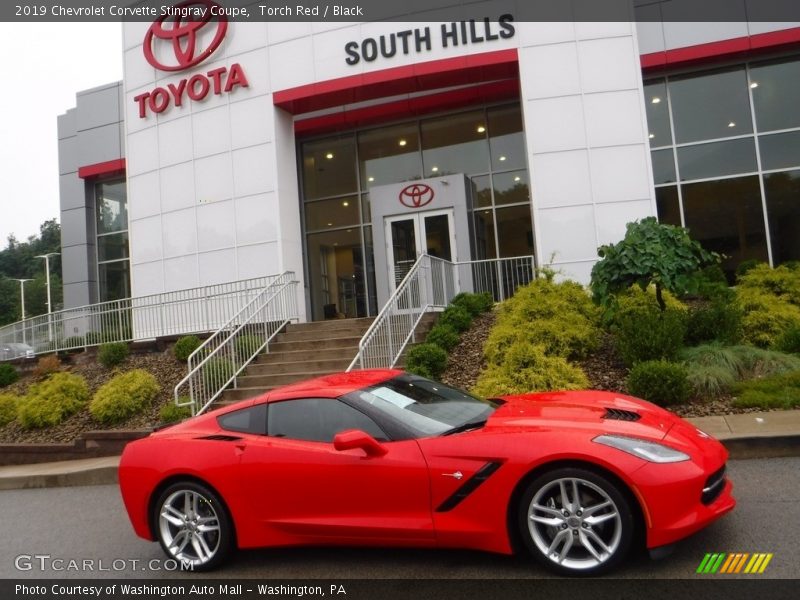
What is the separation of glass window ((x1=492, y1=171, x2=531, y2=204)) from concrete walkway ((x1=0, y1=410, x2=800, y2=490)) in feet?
33.3

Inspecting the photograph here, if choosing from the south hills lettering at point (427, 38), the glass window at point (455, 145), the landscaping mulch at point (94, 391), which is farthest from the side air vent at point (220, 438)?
the glass window at point (455, 145)

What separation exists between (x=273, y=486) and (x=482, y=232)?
12.9 meters

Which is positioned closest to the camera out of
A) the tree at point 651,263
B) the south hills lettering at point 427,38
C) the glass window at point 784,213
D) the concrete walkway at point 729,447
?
the concrete walkway at point 729,447

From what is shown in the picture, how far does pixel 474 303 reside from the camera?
11.7m

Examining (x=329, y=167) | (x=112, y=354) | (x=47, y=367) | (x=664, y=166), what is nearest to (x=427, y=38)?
(x=329, y=167)

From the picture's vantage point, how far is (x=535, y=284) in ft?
34.7

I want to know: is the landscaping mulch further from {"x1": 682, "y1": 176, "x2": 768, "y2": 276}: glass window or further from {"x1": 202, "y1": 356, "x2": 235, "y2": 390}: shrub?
{"x1": 682, "y1": 176, "x2": 768, "y2": 276}: glass window

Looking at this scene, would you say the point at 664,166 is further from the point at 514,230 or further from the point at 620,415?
the point at 620,415

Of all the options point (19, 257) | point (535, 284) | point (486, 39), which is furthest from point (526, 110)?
point (19, 257)

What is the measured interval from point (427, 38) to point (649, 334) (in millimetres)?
9231

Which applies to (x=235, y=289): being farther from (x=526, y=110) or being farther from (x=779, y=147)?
(x=779, y=147)

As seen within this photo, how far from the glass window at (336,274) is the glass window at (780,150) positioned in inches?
412

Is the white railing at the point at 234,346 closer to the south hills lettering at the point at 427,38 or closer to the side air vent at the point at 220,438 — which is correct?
the side air vent at the point at 220,438

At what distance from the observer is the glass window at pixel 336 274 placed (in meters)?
17.3
